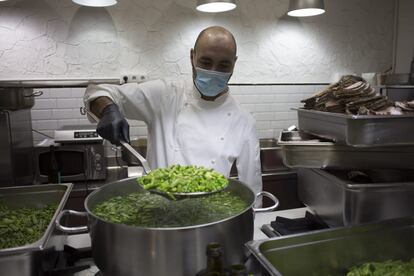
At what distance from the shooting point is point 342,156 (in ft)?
4.36

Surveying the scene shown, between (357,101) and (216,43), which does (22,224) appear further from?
(357,101)

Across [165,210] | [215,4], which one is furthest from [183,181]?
[215,4]

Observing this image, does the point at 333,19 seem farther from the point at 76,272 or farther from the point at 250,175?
the point at 76,272

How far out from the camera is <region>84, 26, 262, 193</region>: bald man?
1895 millimetres

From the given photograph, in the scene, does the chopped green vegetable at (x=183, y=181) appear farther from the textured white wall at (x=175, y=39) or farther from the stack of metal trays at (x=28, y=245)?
the textured white wall at (x=175, y=39)

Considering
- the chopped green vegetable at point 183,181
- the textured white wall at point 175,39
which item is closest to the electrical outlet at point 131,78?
the textured white wall at point 175,39

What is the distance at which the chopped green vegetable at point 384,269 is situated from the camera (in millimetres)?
1178

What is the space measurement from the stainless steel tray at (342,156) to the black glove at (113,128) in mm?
675

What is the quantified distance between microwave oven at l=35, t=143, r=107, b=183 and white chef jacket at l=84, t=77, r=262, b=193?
2.80 ft

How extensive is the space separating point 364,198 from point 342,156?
0.17 m

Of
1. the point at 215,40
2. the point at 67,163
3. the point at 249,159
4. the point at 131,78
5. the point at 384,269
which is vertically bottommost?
the point at 384,269

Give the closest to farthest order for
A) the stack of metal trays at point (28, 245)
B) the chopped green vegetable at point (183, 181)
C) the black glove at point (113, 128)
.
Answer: the stack of metal trays at point (28, 245)
the chopped green vegetable at point (183, 181)
the black glove at point (113, 128)

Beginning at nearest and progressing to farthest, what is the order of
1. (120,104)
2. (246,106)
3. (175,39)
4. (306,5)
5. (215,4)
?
(120,104), (215,4), (306,5), (175,39), (246,106)

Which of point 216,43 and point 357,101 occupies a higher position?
point 216,43
